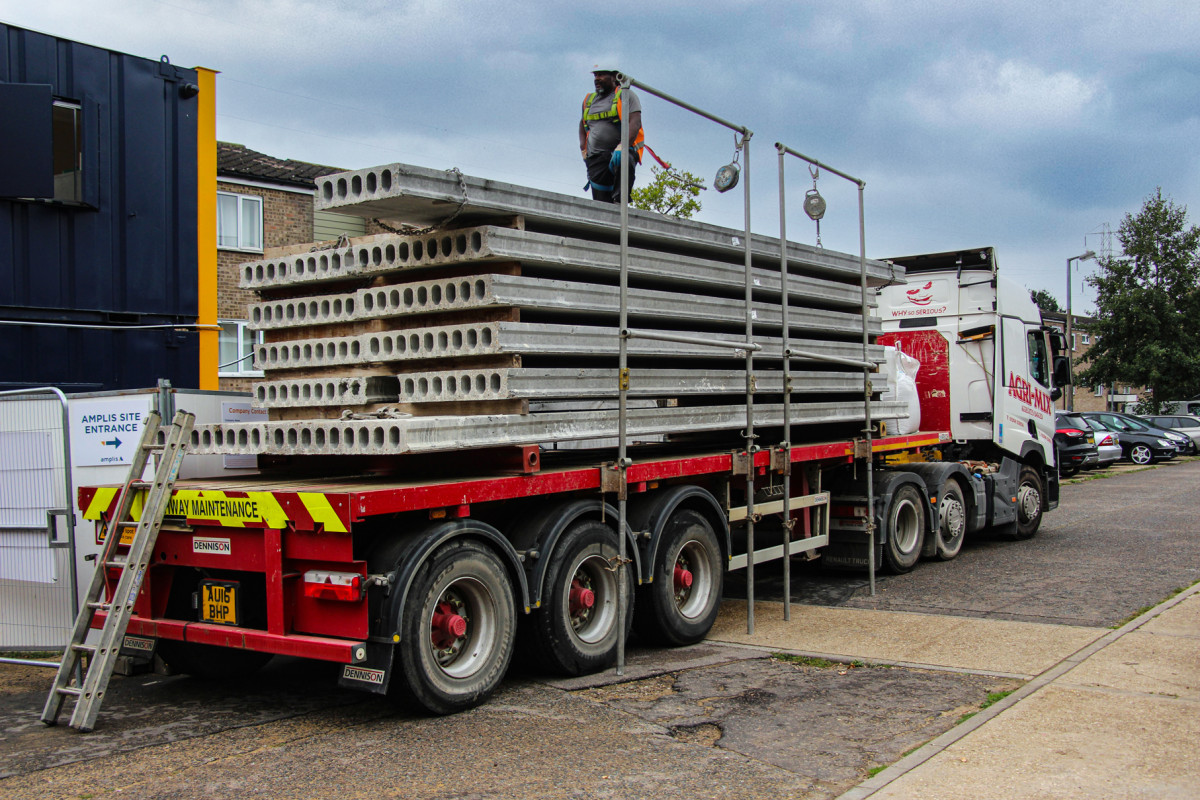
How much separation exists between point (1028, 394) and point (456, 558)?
978cm

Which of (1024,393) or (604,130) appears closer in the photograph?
(604,130)

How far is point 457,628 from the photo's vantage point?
5.60 m

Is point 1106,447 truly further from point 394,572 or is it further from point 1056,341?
point 394,572

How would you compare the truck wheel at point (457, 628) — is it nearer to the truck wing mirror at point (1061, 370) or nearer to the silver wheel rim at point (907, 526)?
the silver wheel rim at point (907, 526)

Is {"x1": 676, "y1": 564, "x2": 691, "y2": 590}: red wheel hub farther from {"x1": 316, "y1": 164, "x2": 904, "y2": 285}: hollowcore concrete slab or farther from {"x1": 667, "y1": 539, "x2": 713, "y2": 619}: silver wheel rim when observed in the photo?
{"x1": 316, "y1": 164, "x2": 904, "y2": 285}: hollowcore concrete slab

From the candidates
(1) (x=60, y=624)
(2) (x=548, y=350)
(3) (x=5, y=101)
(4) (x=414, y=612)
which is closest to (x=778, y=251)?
(2) (x=548, y=350)

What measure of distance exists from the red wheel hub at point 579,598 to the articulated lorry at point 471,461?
0.07 feet

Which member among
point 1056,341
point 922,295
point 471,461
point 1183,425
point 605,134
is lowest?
point 1183,425

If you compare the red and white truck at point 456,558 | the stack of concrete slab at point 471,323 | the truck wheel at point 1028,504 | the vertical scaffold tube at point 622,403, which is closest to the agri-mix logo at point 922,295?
the truck wheel at point 1028,504

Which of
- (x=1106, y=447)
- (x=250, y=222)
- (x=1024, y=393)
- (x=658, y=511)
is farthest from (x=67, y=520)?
(x=1106, y=447)

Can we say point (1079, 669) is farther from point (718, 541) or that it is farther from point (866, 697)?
point (718, 541)

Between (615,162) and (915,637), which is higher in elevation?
(615,162)

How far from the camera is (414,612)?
5324 mm

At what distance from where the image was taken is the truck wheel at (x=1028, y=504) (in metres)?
13.2
